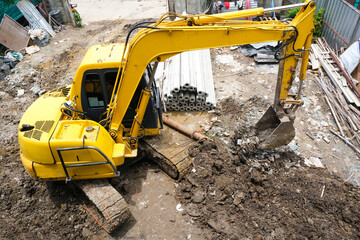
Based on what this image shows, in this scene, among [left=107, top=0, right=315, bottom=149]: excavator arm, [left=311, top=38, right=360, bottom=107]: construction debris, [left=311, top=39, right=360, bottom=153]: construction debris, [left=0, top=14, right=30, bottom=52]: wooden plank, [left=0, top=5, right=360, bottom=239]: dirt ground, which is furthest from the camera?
[left=0, top=14, right=30, bottom=52]: wooden plank

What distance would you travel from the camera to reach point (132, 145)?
18.8ft

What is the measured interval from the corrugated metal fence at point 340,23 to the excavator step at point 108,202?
32.3ft

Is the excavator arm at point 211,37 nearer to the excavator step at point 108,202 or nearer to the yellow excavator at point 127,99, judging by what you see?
the yellow excavator at point 127,99

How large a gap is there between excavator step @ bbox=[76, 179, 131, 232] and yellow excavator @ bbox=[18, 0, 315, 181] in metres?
0.21

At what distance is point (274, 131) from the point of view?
5484 millimetres

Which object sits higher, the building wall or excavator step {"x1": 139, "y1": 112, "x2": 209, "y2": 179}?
the building wall

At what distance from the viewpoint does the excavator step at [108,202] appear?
462cm

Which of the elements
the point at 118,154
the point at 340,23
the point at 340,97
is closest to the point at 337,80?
the point at 340,97


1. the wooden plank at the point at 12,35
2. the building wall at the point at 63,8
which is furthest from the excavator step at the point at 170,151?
the building wall at the point at 63,8

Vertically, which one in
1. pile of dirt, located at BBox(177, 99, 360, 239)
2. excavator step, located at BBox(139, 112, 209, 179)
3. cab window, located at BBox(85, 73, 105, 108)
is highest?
cab window, located at BBox(85, 73, 105, 108)

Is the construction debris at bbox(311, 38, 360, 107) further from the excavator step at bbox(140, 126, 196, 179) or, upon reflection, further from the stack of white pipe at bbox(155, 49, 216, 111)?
the excavator step at bbox(140, 126, 196, 179)

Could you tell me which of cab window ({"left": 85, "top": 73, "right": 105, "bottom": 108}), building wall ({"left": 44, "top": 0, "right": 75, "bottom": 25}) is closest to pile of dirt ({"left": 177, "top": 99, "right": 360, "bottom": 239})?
cab window ({"left": 85, "top": 73, "right": 105, "bottom": 108})

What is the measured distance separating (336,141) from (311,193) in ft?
8.29

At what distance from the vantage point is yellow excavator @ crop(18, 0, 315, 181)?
175 inches
